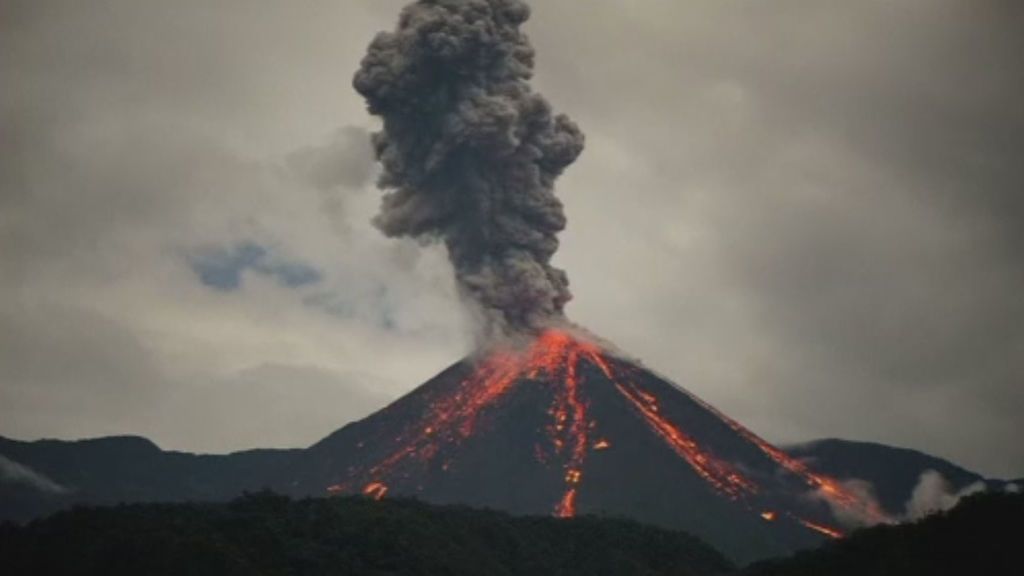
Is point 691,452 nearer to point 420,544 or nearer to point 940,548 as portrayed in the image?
point 420,544

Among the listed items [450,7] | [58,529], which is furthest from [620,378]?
[58,529]

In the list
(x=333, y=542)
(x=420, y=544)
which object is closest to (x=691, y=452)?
(x=420, y=544)

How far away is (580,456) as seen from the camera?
11494 centimetres

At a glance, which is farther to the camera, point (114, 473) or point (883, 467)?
point (114, 473)

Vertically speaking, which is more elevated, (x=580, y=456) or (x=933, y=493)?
(x=933, y=493)

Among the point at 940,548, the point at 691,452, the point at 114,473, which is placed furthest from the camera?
the point at 114,473

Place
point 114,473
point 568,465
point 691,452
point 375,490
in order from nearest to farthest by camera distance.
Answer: point 375,490 → point 568,465 → point 691,452 → point 114,473

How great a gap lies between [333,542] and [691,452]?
45.0 metres

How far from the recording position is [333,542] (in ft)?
257

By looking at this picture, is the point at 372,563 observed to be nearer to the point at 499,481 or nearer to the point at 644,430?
the point at 499,481

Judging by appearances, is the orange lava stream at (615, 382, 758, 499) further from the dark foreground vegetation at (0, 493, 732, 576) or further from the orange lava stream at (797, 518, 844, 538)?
the dark foreground vegetation at (0, 493, 732, 576)

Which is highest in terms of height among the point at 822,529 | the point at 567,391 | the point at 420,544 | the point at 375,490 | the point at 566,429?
the point at 567,391

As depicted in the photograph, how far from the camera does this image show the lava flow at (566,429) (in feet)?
373

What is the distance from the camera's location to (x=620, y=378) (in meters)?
125
